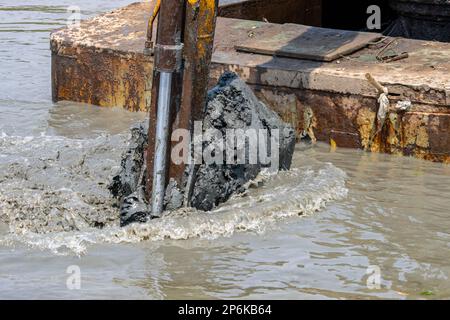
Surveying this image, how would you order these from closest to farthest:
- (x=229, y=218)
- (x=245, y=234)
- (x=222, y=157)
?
(x=245, y=234)
(x=229, y=218)
(x=222, y=157)

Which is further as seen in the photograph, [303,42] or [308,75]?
[303,42]

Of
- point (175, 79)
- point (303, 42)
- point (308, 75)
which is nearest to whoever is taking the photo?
point (175, 79)

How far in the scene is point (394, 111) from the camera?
720 cm

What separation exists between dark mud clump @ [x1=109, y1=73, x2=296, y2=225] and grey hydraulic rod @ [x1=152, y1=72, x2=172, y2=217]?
6 cm

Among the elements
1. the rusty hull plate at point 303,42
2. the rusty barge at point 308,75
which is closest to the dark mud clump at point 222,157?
the rusty barge at point 308,75

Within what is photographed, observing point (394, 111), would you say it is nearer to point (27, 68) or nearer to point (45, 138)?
point (45, 138)

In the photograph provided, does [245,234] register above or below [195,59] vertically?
below

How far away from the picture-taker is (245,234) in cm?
582

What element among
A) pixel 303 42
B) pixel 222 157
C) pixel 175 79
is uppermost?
pixel 303 42

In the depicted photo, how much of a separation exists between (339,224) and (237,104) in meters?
1.01

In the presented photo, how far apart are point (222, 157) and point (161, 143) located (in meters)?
0.57

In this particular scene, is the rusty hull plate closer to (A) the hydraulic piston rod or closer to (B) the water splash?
(B) the water splash

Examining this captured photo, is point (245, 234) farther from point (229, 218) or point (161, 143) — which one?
point (161, 143)

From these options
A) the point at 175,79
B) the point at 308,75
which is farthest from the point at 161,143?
the point at 308,75
